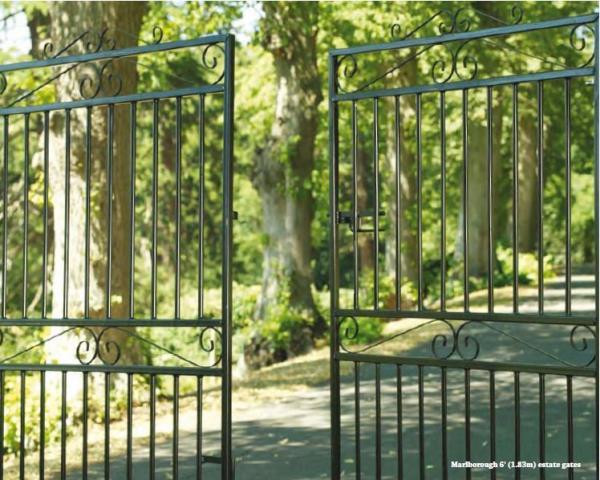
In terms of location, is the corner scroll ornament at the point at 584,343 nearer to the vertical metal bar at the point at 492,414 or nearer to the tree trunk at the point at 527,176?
the vertical metal bar at the point at 492,414

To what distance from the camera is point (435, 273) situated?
25500mm

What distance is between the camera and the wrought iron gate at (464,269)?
5.06 meters

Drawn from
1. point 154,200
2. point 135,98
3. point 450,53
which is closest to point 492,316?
point 154,200

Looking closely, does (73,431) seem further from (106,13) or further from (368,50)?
(368,50)

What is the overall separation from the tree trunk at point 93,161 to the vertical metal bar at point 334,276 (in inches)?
159

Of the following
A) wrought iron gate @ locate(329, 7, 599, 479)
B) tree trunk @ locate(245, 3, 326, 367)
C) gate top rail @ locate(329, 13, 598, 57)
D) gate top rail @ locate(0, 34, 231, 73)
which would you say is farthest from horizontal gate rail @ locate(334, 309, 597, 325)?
tree trunk @ locate(245, 3, 326, 367)

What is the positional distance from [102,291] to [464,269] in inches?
203

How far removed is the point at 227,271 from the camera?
5371 mm

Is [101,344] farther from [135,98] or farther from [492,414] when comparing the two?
[492,414]

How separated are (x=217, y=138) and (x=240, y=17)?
10696 mm

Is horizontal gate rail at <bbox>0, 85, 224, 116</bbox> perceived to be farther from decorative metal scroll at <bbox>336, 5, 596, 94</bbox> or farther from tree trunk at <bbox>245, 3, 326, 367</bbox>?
tree trunk at <bbox>245, 3, 326, 367</bbox>

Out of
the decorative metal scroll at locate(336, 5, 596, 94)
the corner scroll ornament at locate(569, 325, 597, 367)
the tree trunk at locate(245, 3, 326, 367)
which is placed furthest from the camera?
the tree trunk at locate(245, 3, 326, 367)

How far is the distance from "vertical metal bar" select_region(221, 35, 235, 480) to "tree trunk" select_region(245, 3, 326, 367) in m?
9.06

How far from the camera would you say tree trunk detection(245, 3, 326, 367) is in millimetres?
14781
